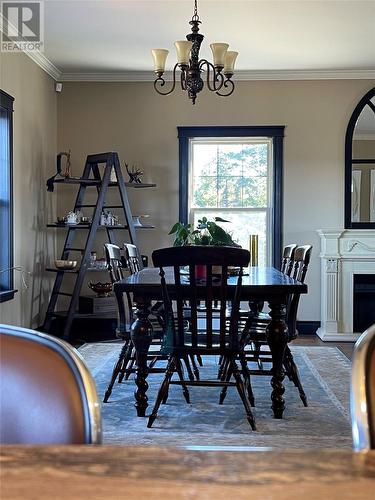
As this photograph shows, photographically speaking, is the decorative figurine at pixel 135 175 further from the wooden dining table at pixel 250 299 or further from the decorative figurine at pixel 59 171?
the wooden dining table at pixel 250 299

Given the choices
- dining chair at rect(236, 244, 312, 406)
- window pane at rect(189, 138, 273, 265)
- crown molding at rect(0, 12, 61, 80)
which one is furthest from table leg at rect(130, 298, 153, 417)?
window pane at rect(189, 138, 273, 265)

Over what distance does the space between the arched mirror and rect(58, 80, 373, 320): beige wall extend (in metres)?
0.07

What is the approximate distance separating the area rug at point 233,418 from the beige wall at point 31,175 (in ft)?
4.90

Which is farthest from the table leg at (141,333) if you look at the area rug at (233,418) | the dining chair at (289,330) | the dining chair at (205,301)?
the dining chair at (289,330)

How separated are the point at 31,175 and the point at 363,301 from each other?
145 inches

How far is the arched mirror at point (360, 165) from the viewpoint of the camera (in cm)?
618

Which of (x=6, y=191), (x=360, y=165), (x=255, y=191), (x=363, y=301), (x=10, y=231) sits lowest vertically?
(x=363, y=301)

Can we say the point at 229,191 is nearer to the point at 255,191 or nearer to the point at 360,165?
the point at 255,191

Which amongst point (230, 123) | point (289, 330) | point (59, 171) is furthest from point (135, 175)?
point (289, 330)

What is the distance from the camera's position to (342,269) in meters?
6.01

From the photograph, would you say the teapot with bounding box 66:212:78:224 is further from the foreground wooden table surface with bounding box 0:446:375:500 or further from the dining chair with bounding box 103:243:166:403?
the foreground wooden table surface with bounding box 0:446:375:500

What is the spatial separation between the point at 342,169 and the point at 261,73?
137cm

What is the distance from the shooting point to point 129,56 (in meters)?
5.65

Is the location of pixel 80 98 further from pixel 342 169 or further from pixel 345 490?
pixel 345 490
